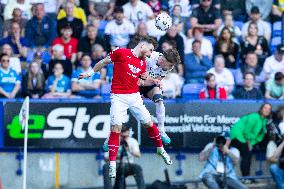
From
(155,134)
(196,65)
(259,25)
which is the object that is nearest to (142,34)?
(196,65)

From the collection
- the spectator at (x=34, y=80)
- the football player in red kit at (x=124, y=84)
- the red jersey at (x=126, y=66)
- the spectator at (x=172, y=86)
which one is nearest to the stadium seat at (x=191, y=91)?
the spectator at (x=172, y=86)

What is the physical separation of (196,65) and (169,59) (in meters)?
7.97

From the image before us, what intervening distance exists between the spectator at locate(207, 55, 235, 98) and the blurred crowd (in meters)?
0.02

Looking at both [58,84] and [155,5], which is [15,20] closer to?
[58,84]

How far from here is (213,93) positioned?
95.8ft

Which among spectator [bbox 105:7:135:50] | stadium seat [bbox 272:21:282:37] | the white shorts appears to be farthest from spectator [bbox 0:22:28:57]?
the white shorts

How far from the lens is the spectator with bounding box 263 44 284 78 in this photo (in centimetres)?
2988

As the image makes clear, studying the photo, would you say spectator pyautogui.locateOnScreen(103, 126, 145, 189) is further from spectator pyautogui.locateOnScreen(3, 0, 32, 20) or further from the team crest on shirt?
the team crest on shirt

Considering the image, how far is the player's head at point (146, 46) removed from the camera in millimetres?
22125

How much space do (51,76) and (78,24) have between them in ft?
7.79

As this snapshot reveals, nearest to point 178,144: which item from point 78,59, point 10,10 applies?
point 78,59

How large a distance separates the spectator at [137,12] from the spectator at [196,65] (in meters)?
1.66

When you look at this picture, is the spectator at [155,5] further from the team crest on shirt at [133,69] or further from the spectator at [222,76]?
the team crest on shirt at [133,69]

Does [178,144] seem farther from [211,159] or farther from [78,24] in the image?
[78,24]
